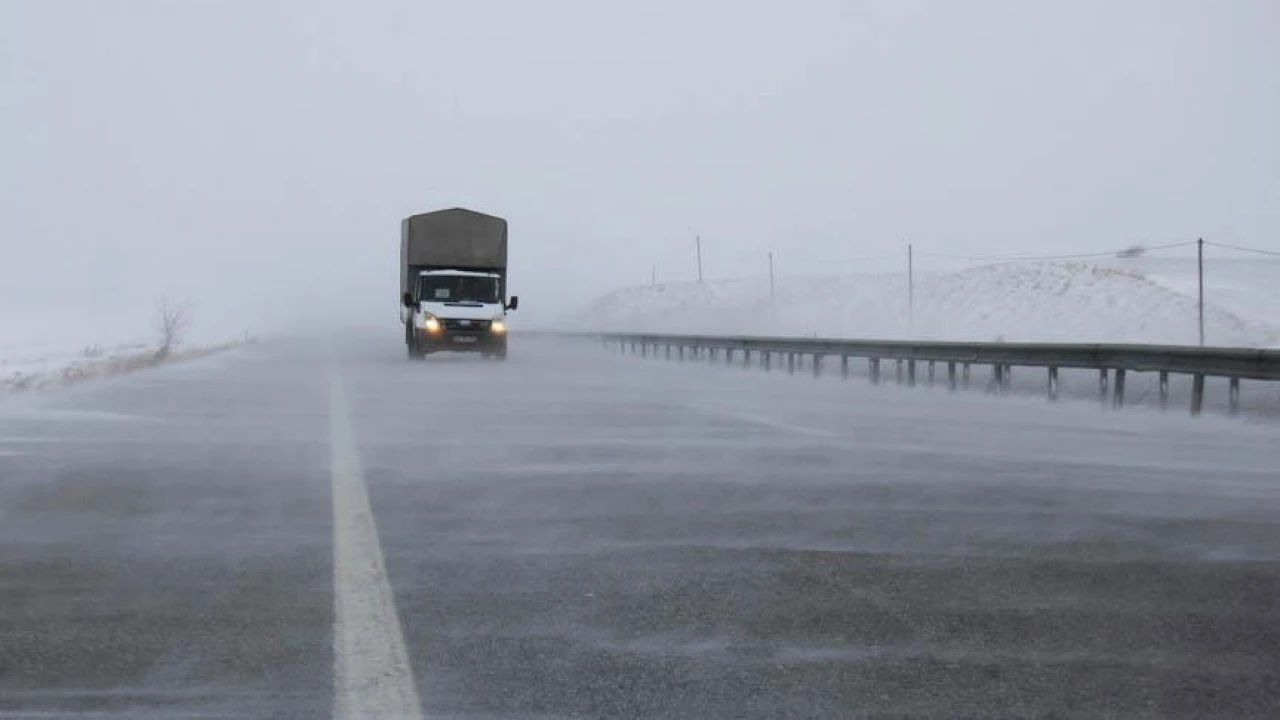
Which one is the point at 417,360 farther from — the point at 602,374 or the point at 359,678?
the point at 359,678

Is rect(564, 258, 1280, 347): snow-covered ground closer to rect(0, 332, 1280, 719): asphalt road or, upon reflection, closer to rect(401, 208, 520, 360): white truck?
rect(401, 208, 520, 360): white truck

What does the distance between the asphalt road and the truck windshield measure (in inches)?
909

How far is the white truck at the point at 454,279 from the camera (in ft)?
121

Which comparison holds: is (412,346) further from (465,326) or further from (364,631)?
(364,631)

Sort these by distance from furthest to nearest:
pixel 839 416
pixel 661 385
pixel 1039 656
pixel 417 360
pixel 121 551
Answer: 1. pixel 417 360
2. pixel 661 385
3. pixel 839 416
4. pixel 121 551
5. pixel 1039 656

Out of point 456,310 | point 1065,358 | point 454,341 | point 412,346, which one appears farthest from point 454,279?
point 1065,358

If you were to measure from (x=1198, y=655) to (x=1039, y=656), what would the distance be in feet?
1.82

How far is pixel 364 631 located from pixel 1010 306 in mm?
83685

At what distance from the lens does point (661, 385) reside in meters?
25.5

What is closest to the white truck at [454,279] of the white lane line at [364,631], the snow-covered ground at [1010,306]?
the snow-covered ground at [1010,306]

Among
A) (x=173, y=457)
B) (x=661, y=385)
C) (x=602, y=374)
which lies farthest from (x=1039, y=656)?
(x=602, y=374)

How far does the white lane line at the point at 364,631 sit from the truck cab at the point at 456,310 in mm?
27987

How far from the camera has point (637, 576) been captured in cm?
644

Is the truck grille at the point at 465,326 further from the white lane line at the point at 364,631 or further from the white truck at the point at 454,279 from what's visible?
the white lane line at the point at 364,631
